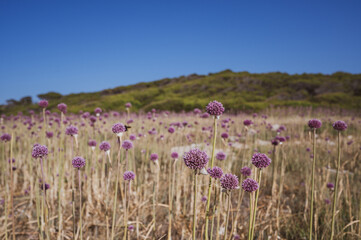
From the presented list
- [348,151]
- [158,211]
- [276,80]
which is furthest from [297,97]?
[158,211]

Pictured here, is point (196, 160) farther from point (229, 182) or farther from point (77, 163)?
point (77, 163)

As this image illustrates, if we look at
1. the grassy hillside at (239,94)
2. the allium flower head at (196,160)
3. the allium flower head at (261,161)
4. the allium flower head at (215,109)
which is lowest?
the allium flower head at (261,161)

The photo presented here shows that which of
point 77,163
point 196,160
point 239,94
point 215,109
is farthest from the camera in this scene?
point 239,94

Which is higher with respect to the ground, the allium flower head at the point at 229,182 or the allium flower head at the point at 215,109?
the allium flower head at the point at 215,109

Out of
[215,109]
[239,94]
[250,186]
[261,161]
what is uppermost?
[239,94]

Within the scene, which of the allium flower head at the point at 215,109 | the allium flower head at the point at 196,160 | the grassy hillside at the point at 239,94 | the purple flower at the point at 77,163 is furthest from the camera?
the grassy hillside at the point at 239,94

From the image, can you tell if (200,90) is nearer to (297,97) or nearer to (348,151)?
(297,97)

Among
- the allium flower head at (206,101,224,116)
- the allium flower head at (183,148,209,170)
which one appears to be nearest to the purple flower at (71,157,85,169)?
the allium flower head at (183,148,209,170)

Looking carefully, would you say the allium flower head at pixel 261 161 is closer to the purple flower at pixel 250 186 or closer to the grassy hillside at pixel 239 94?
the purple flower at pixel 250 186

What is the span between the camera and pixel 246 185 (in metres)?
1.23

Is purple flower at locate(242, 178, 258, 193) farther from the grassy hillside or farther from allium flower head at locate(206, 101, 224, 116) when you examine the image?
the grassy hillside

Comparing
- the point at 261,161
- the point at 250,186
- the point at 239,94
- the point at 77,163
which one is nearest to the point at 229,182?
the point at 250,186

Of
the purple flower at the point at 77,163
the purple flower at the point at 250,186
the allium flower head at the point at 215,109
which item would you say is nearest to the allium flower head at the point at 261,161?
the purple flower at the point at 250,186

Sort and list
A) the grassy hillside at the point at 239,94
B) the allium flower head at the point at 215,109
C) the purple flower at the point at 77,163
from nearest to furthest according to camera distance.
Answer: the allium flower head at the point at 215,109, the purple flower at the point at 77,163, the grassy hillside at the point at 239,94
